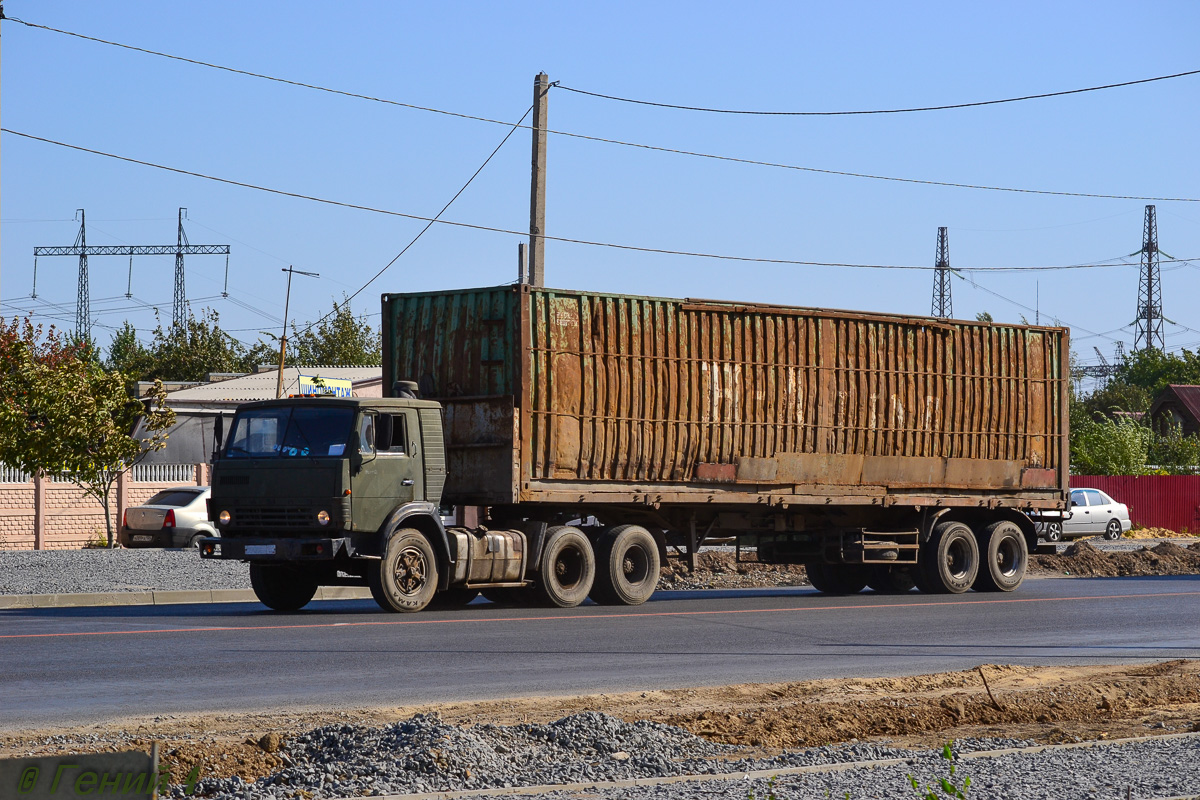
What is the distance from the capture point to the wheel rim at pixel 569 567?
18.1 metres

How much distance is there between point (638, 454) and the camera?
18375mm

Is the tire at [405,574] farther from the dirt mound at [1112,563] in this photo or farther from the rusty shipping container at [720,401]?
the dirt mound at [1112,563]

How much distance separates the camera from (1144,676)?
35.7 feet

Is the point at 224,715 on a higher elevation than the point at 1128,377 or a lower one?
lower

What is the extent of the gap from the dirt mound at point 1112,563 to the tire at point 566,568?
44.5 ft

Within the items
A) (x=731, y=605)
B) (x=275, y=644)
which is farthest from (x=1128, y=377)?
(x=275, y=644)

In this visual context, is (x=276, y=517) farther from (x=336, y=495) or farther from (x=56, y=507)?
(x=56, y=507)

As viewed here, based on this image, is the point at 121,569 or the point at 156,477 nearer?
the point at 121,569

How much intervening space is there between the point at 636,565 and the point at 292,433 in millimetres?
4886

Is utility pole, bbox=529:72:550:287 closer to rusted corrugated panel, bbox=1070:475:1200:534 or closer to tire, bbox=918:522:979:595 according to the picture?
tire, bbox=918:522:979:595

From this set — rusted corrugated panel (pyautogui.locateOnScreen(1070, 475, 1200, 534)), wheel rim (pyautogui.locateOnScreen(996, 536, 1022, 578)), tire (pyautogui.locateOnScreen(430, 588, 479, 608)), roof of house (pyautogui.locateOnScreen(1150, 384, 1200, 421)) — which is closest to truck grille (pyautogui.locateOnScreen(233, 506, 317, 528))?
tire (pyautogui.locateOnScreen(430, 588, 479, 608))

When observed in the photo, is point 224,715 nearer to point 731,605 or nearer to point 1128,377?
point 731,605

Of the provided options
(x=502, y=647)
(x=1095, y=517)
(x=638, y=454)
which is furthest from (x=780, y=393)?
(x=1095, y=517)

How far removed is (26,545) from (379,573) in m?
17.0
